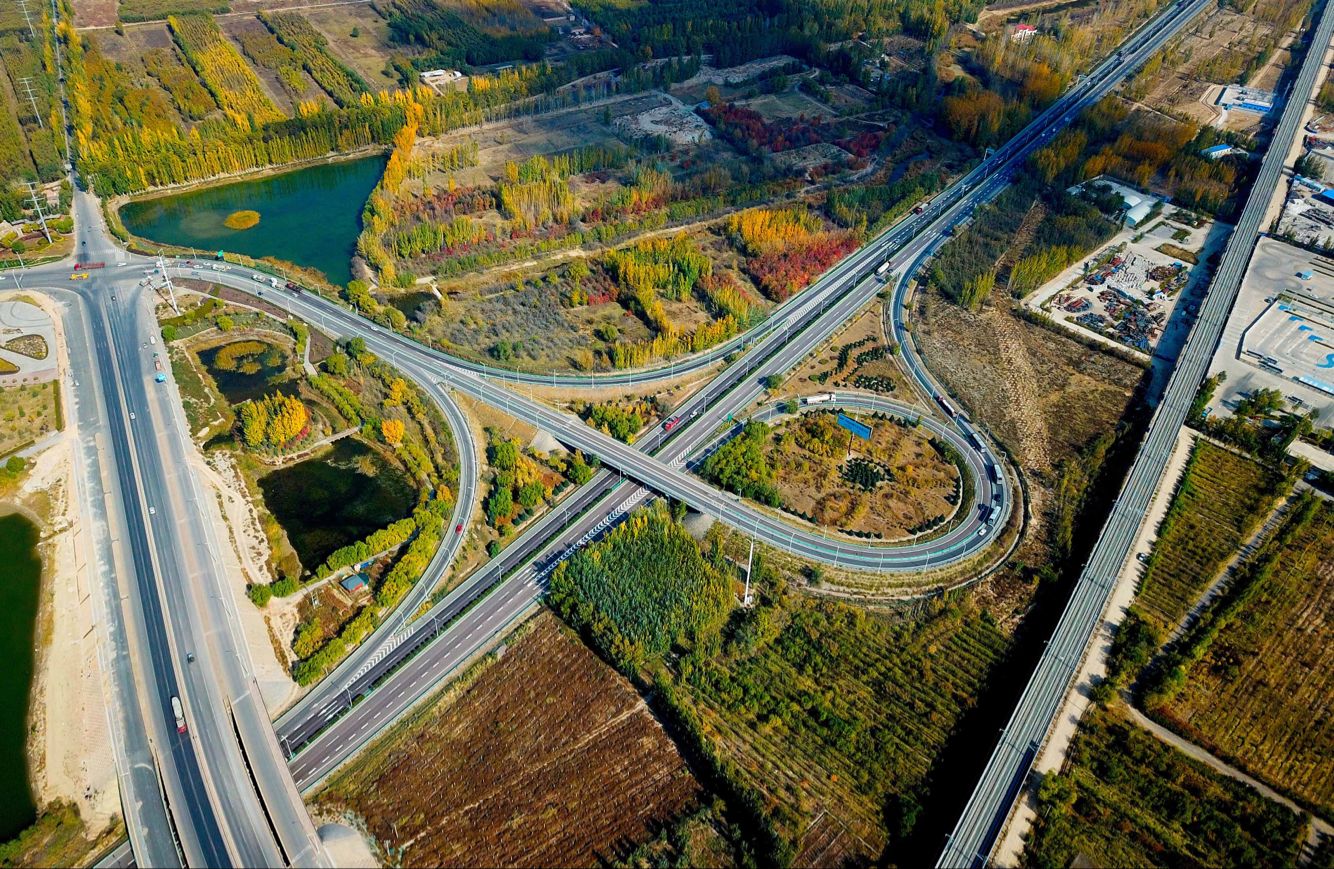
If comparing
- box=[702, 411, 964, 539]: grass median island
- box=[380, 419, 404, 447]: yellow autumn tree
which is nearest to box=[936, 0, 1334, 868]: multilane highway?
box=[702, 411, 964, 539]: grass median island

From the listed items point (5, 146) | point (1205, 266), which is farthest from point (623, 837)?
point (5, 146)

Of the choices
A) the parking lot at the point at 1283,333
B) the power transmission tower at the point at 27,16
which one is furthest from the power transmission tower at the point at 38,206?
the parking lot at the point at 1283,333

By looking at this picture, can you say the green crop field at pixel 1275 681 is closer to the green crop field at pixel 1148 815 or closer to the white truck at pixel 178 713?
the green crop field at pixel 1148 815

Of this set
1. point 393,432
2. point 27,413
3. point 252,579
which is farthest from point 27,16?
point 252,579

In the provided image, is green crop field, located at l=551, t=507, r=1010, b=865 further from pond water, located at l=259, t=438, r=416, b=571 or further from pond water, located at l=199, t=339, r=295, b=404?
pond water, located at l=199, t=339, r=295, b=404

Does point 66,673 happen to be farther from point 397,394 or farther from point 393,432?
point 397,394

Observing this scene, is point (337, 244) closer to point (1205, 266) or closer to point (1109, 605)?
point (1109, 605)
